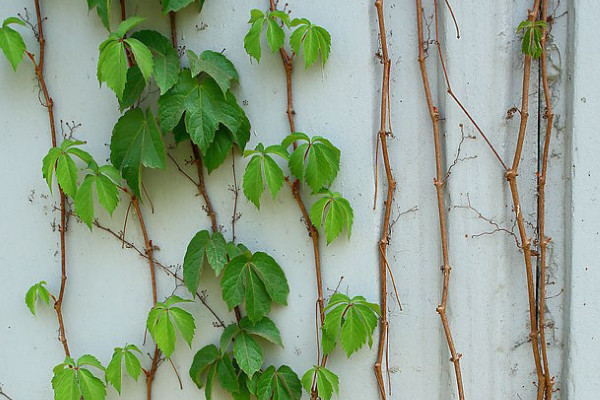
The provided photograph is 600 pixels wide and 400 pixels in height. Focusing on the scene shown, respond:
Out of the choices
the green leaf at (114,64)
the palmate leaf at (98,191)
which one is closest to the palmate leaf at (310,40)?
the green leaf at (114,64)

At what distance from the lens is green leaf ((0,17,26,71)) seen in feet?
4.71

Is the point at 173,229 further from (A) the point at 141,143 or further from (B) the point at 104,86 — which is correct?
(B) the point at 104,86

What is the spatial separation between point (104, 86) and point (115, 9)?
184mm

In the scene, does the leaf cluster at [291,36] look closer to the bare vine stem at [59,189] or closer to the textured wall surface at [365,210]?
the textured wall surface at [365,210]

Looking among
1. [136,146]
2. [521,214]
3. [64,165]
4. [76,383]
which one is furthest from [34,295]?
[521,214]

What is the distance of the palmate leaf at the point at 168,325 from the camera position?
4.62 ft

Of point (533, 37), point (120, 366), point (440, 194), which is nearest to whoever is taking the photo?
point (533, 37)

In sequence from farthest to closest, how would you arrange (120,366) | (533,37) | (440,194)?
(120,366), (440,194), (533,37)

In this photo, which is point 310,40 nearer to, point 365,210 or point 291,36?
point 291,36

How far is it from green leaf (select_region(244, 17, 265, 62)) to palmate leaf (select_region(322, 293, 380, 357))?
57 cm

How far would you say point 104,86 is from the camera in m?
1.50

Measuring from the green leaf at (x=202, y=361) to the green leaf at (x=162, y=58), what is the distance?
616 mm

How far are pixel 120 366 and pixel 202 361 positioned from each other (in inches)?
7.7

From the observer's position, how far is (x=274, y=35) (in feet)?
4.41
